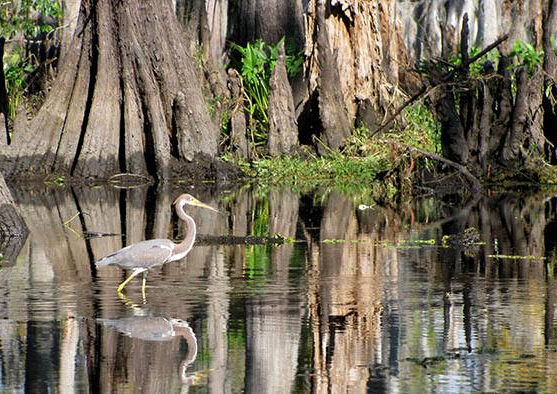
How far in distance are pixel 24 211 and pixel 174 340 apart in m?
11.4

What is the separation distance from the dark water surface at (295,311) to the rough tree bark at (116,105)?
7490 mm

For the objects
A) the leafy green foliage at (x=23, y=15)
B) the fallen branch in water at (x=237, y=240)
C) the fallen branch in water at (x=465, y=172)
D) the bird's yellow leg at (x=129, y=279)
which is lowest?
the bird's yellow leg at (x=129, y=279)

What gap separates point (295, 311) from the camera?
37.9 ft

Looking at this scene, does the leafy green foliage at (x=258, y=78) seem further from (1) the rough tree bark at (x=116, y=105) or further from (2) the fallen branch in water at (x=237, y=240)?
(2) the fallen branch in water at (x=237, y=240)

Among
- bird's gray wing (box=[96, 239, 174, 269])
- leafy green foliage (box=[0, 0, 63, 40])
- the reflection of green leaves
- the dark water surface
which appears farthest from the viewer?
leafy green foliage (box=[0, 0, 63, 40])

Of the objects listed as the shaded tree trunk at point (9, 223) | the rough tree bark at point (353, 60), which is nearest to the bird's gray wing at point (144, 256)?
the shaded tree trunk at point (9, 223)

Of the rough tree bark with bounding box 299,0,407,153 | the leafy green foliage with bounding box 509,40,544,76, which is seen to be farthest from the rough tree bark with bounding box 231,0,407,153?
the leafy green foliage with bounding box 509,40,544,76

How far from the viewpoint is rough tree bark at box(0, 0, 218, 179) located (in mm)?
26656

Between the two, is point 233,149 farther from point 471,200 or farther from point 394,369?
point 394,369

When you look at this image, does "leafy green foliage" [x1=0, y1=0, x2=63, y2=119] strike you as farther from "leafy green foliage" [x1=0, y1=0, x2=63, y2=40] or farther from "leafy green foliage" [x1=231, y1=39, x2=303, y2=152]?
"leafy green foliage" [x1=231, y1=39, x2=303, y2=152]

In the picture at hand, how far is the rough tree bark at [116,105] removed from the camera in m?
26.7

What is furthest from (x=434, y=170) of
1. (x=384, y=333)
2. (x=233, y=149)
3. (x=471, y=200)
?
(x=384, y=333)

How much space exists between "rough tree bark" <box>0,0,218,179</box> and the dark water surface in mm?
7490

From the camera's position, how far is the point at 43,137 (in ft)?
88.8
